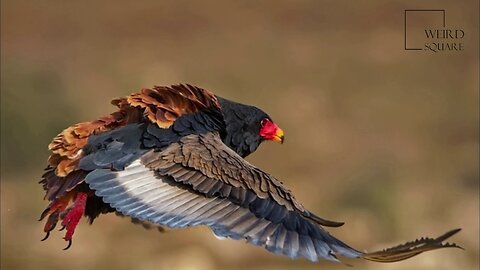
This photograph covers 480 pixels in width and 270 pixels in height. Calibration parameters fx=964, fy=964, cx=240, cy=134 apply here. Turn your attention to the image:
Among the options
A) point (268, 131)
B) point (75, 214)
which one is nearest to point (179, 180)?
point (75, 214)

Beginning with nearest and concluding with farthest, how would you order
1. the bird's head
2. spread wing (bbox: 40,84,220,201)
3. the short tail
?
1. the short tail
2. spread wing (bbox: 40,84,220,201)
3. the bird's head

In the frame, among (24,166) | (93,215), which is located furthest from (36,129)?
(93,215)

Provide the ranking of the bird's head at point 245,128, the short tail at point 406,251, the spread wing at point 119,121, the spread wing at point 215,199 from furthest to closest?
the bird's head at point 245,128 → the spread wing at point 119,121 → the spread wing at point 215,199 → the short tail at point 406,251

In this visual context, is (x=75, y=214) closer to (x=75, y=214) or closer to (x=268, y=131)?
(x=75, y=214)

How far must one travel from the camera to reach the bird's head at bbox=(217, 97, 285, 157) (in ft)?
6.20

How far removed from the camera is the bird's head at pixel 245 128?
189cm

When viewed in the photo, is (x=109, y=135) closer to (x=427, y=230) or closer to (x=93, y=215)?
(x=93, y=215)

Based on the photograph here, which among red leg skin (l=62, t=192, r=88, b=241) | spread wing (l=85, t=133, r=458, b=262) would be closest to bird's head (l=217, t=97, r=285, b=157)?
spread wing (l=85, t=133, r=458, b=262)

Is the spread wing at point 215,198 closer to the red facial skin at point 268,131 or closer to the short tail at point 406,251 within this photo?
the short tail at point 406,251

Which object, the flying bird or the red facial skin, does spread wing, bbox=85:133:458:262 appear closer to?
the flying bird

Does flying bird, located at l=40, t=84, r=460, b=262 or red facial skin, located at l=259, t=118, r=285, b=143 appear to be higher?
red facial skin, located at l=259, t=118, r=285, b=143

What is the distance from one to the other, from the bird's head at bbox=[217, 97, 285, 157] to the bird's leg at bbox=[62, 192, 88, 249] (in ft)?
0.99

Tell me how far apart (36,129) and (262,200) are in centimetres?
130

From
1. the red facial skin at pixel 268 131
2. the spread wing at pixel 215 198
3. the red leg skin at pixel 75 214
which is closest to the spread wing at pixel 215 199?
the spread wing at pixel 215 198
